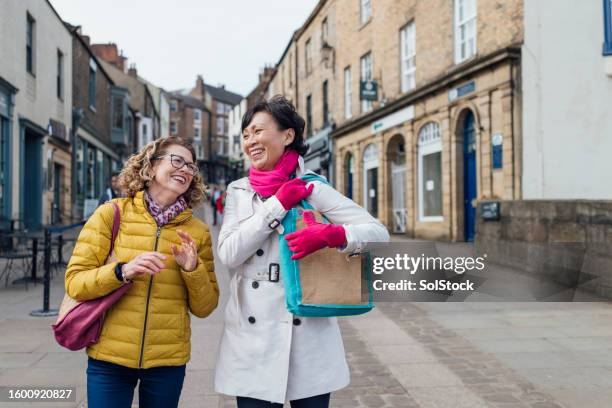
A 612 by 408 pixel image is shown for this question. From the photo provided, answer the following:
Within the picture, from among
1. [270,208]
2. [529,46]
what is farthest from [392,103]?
[270,208]

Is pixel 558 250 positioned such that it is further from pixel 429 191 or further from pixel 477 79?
pixel 429 191

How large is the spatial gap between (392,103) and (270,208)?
1710 centimetres

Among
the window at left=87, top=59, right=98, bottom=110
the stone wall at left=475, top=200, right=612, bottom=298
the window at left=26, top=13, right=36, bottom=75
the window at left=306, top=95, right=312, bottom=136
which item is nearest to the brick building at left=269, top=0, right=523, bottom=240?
the stone wall at left=475, top=200, right=612, bottom=298

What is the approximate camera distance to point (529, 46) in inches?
481

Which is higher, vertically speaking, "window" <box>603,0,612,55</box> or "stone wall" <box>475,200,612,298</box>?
"window" <box>603,0,612,55</box>

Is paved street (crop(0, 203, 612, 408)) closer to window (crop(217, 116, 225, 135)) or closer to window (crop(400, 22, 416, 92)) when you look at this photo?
window (crop(400, 22, 416, 92))

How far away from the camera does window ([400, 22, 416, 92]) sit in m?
17.8

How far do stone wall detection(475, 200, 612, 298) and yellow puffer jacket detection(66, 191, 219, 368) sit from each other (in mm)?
6822

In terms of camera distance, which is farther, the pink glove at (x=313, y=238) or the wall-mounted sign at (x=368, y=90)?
the wall-mounted sign at (x=368, y=90)

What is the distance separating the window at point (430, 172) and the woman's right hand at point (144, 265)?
14506 mm

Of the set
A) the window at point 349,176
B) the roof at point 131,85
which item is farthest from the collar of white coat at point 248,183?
the roof at point 131,85

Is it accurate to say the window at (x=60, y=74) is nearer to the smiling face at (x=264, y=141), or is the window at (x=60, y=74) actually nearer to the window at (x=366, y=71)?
the window at (x=366, y=71)

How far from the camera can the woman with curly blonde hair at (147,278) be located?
218cm

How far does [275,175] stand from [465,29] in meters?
14.2
